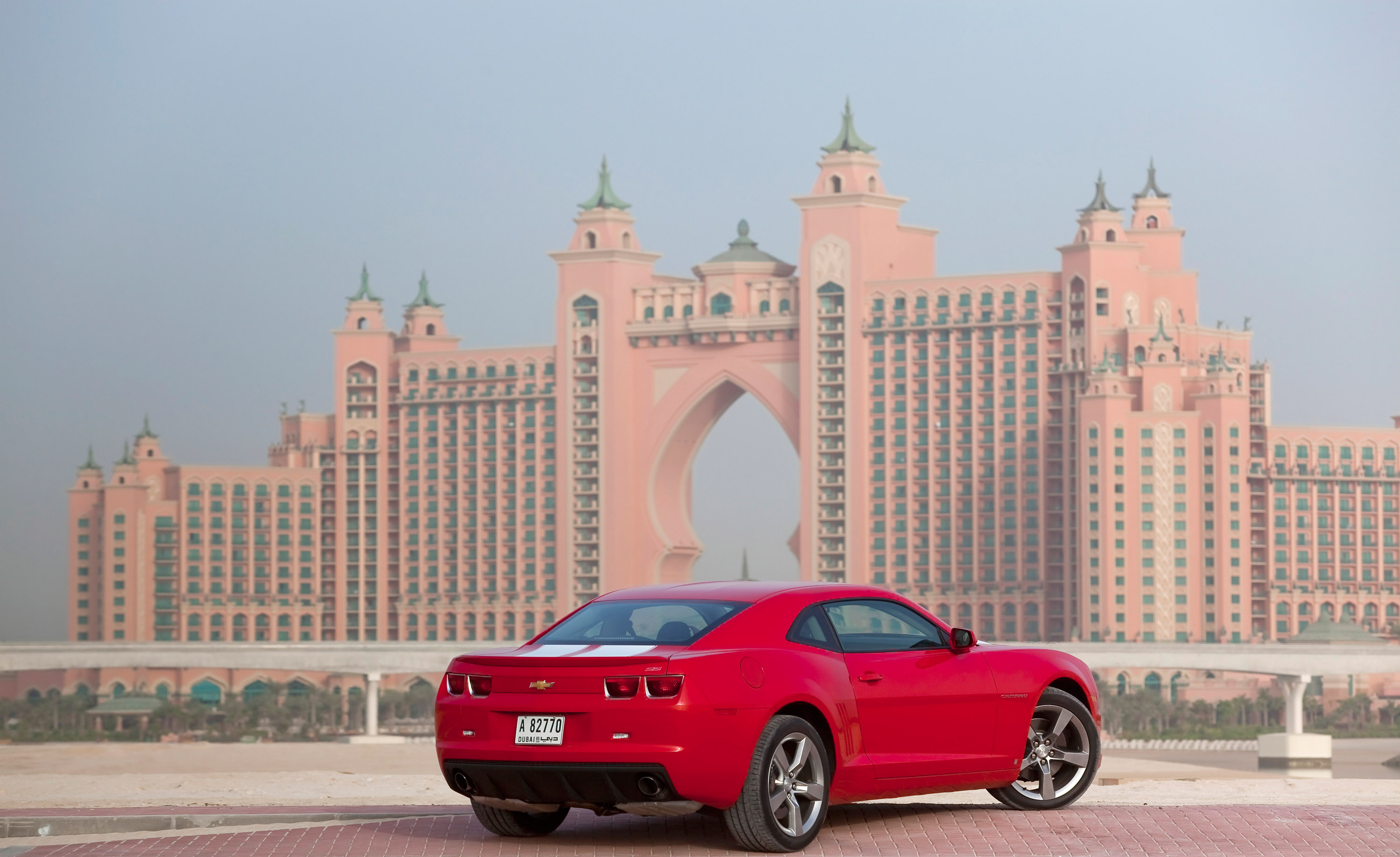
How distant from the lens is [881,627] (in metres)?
13.4

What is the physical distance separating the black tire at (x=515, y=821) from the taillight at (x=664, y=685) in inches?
57.3

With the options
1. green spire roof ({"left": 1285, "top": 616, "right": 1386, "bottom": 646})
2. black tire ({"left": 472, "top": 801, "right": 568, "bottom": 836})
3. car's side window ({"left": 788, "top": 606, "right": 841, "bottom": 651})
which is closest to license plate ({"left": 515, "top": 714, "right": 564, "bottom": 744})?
black tire ({"left": 472, "top": 801, "right": 568, "bottom": 836})

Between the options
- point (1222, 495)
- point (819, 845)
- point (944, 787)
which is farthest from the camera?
point (1222, 495)

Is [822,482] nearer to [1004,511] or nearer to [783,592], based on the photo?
[1004,511]

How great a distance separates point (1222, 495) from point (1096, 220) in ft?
59.7

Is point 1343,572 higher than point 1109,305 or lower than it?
lower

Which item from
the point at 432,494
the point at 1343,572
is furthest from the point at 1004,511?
the point at 432,494

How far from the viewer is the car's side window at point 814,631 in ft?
41.3

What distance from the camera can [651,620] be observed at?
1265 centimetres

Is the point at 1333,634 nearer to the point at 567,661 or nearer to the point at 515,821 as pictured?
the point at 515,821

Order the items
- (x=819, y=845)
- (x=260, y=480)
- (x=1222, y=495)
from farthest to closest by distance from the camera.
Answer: (x=260, y=480) → (x=1222, y=495) → (x=819, y=845)

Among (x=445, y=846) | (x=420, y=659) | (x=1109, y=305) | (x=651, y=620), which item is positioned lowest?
(x=420, y=659)

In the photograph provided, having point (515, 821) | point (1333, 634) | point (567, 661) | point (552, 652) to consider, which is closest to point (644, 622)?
point (552, 652)

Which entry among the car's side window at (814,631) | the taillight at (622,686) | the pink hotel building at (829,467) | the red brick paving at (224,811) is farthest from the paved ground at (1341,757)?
the taillight at (622,686)
